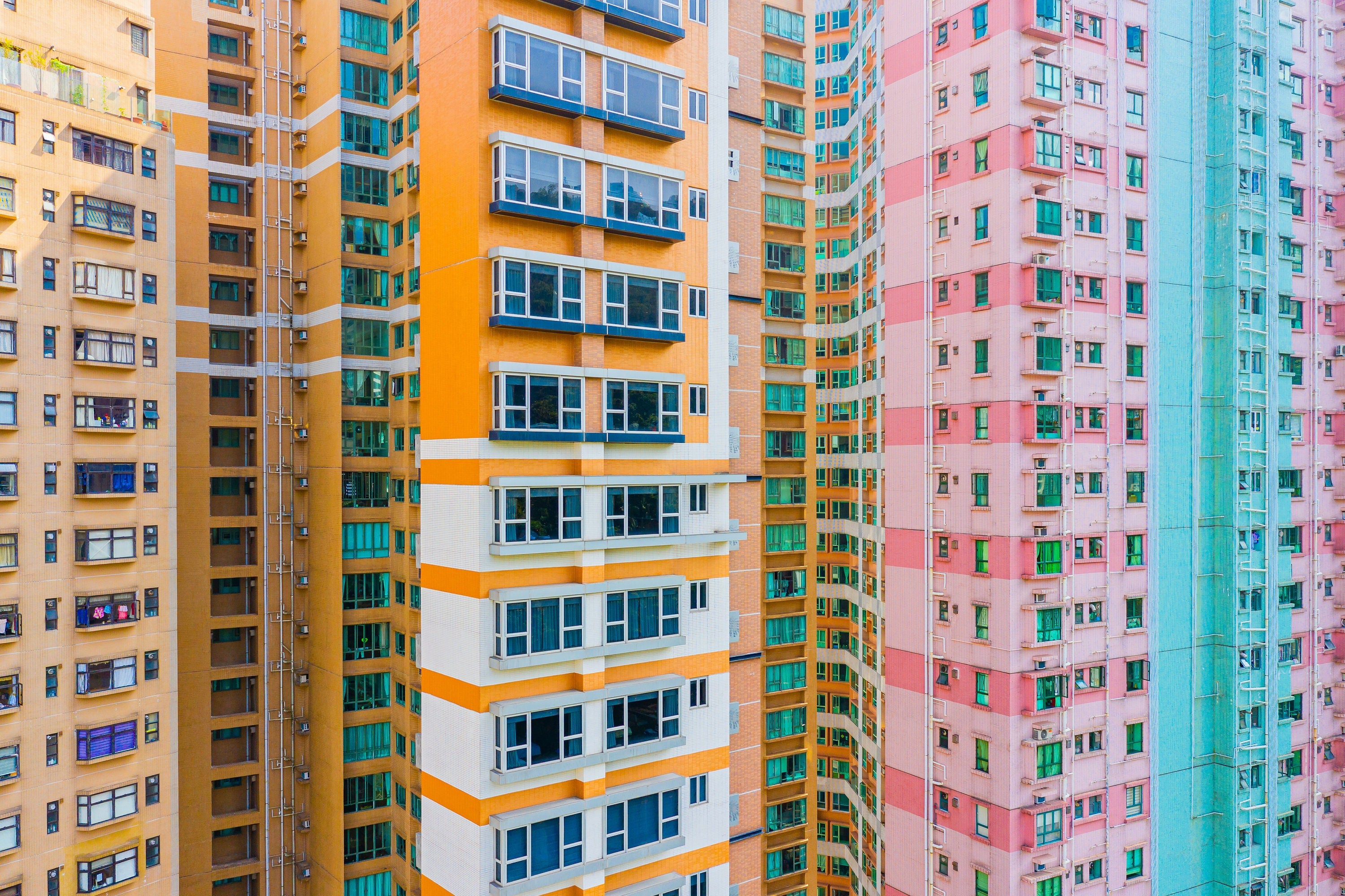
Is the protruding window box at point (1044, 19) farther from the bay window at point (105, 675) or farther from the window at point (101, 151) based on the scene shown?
the bay window at point (105, 675)

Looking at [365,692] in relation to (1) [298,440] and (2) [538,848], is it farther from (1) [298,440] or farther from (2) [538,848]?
(2) [538,848]

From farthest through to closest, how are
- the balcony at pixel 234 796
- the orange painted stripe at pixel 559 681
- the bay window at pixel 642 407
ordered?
the balcony at pixel 234 796
the bay window at pixel 642 407
the orange painted stripe at pixel 559 681

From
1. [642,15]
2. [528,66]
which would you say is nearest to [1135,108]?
[642,15]

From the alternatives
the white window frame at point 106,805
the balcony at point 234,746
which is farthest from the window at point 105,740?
the balcony at point 234,746

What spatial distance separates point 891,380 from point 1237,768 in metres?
21.5

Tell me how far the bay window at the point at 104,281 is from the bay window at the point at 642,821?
2588 centimetres

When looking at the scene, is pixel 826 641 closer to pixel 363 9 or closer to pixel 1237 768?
pixel 1237 768

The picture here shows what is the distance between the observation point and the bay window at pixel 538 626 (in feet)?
71.8

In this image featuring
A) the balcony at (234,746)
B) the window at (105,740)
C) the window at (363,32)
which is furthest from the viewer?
the window at (363,32)

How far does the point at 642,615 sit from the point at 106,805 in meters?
21.9

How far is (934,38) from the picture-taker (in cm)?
3425

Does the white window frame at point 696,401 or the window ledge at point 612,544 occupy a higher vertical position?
the white window frame at point 696,401

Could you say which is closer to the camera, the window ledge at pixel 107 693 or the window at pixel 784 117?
the window ledge at pixel 107 693

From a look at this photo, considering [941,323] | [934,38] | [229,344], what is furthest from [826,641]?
[229,344]
